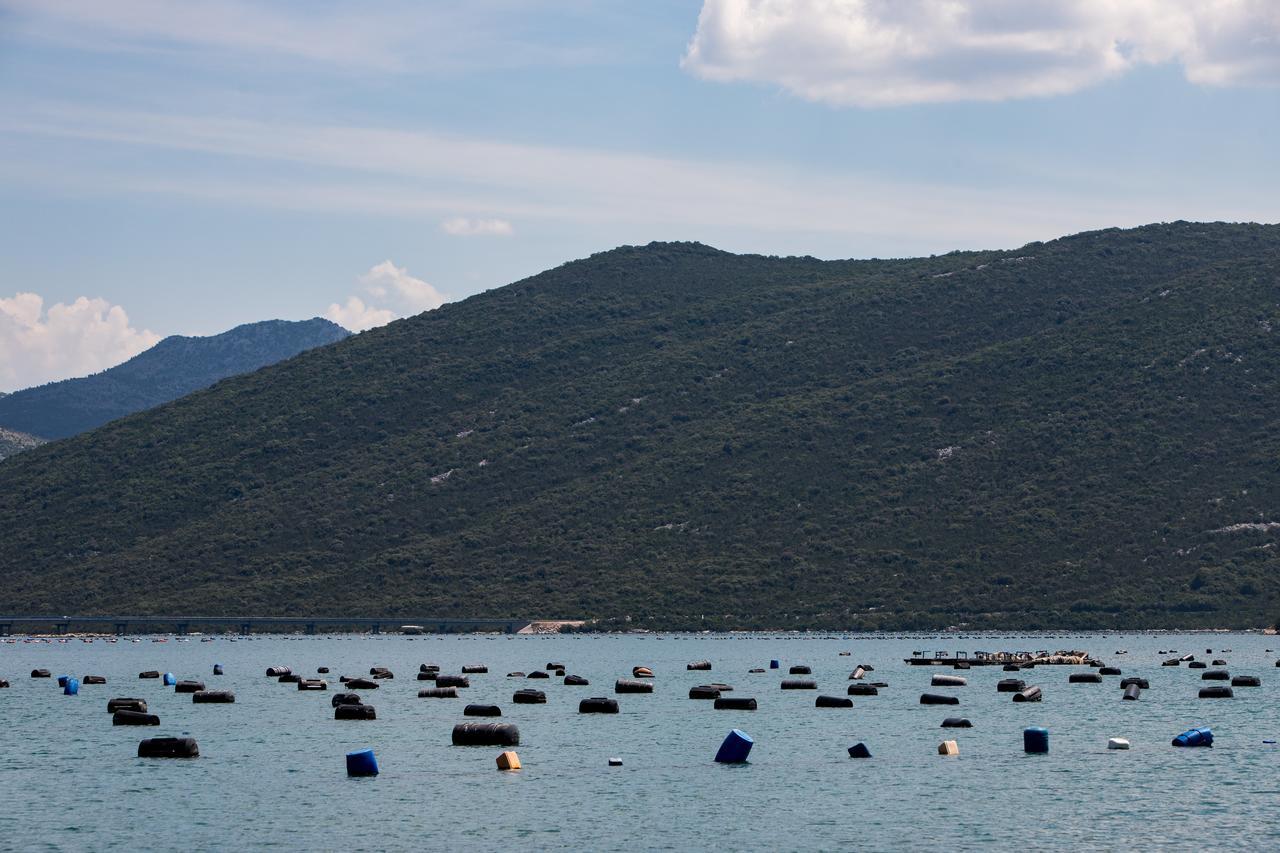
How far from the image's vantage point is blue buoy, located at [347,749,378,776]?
5288cm

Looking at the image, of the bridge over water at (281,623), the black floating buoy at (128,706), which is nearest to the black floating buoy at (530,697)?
the black floating buoy at (128,706)

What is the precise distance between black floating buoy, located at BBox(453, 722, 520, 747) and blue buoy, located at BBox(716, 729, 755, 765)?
23.0 ft

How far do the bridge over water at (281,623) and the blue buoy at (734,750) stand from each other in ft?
402

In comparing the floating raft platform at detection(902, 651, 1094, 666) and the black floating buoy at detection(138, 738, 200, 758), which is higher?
the black floating buoy at detection(138, 738, 200, 758)

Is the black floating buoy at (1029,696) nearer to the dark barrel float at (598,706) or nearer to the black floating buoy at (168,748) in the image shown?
the dark barrel float at (598,706)

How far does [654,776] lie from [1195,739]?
1898 cm

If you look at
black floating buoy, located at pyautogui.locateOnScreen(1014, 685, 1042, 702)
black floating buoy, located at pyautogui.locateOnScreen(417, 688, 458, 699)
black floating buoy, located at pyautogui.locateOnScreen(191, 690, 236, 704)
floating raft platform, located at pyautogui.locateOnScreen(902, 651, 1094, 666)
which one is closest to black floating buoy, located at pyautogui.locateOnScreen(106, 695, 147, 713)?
black floating buoy, located at pyautogui.locateOnScreen(191, 690, 236, 704)

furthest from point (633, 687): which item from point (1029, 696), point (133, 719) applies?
point (133, 719)

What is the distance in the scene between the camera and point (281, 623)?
607 feet

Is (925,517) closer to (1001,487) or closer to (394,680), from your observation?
(1001,487)

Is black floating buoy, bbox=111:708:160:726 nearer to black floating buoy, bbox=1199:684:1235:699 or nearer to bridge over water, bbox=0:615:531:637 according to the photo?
black floating buoy, bbox=1199:684:1235:699

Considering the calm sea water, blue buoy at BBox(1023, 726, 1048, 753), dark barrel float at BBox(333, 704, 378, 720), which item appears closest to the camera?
the calm sea water

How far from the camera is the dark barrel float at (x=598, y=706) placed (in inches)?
3063

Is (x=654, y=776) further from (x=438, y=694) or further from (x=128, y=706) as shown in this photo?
(x=438, y=694)
